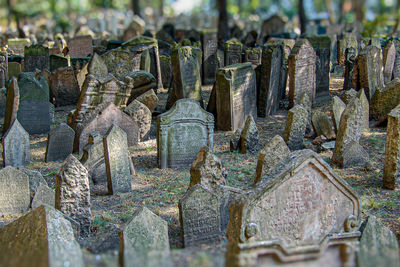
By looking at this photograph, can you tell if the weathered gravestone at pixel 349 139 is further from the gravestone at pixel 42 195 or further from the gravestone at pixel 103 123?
the gravestone at pixel 42 195

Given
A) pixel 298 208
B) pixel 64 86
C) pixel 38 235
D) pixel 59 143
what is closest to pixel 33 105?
pixel 59 143

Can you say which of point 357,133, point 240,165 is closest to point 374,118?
point 357,133

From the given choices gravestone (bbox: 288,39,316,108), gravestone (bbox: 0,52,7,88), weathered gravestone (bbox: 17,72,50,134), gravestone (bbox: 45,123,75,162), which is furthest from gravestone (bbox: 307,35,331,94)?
gravestone (bbox: 0,52,7,88)

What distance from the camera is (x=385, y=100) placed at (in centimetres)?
1264

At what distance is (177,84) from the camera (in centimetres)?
1305

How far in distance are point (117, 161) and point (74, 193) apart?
60.1 inches

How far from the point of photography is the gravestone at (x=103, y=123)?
1062cm

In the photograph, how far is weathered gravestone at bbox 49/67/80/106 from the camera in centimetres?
1452

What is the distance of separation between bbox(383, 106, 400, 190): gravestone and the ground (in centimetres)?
16

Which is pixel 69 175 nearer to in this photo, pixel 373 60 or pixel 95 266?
pixel 95 266

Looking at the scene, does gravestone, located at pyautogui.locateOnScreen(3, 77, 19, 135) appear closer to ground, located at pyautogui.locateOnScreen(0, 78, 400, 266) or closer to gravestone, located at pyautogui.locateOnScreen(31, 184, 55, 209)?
ground, located at pyautogui.locateOnScreen(0, 78, 400, 266)

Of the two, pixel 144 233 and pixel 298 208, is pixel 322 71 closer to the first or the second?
pixel 298 208

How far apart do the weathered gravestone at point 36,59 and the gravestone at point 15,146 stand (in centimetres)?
752

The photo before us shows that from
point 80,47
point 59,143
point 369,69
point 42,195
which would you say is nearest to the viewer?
point 42,195
